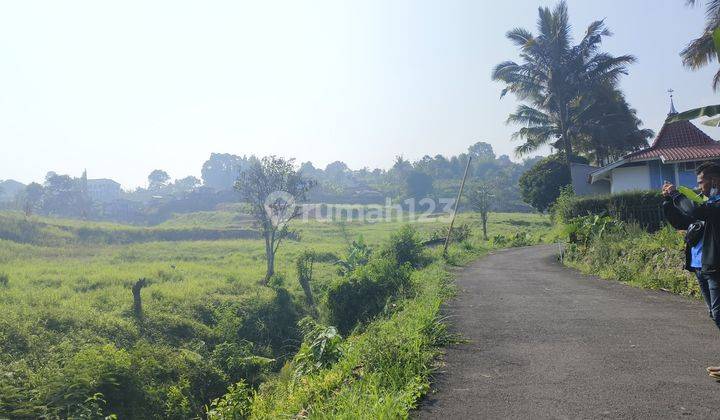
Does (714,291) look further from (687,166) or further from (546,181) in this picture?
(546,181)

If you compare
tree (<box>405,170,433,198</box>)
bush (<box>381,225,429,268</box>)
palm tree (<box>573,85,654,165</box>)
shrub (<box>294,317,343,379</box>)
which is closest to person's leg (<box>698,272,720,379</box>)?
shrub (<box>294,317,343,379</box>)

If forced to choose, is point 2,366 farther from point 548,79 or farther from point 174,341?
point 548,79

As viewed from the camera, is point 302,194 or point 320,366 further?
point 302,194

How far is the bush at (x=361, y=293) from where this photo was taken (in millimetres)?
13461

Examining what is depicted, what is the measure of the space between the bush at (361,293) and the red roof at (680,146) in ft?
42.0

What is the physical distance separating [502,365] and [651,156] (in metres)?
19.6

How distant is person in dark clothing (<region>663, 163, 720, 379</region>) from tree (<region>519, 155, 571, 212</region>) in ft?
89.4

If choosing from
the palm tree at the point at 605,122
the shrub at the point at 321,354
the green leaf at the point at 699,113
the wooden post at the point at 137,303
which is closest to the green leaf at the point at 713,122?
the green leaf at the point at 699,113

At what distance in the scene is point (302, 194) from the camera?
86.9ft

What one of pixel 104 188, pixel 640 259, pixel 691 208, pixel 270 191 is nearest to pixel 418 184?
pixel 270 191

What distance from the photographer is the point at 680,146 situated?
21375mm

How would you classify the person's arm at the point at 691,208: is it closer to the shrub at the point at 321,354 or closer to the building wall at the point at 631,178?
the shrub at the point at 321,354

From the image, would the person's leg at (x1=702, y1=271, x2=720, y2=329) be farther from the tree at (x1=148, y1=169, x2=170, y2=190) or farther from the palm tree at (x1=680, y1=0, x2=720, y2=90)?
the tree at (x1=148, y1=169, x2=170, y2=190)

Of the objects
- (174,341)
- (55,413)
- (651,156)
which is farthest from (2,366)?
(651,156)
